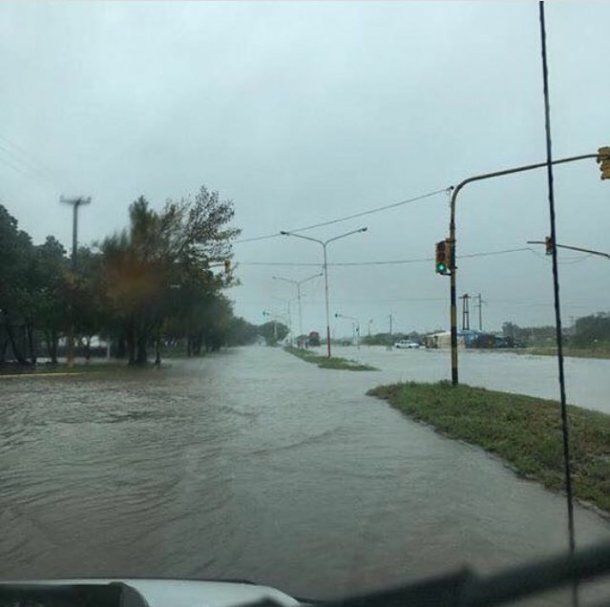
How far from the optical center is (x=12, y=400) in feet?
64.1

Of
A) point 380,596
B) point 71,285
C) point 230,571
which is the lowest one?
point 230,571

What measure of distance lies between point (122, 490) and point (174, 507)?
3.47ft

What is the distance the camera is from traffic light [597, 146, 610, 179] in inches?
496

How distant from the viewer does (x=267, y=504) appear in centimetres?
739

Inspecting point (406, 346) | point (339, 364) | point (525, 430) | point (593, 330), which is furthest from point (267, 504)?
point (406, 346)

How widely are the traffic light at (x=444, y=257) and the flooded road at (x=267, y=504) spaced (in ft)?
17.9

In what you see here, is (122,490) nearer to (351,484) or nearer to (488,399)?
(351,484)

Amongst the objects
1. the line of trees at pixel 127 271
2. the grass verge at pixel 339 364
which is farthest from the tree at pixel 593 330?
the line of trees at pixel 127 271

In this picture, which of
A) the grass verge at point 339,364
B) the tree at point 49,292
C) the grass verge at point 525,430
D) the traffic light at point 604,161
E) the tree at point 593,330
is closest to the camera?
the grass verge at point 525,430

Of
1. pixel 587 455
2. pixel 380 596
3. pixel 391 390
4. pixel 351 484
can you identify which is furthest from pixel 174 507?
pixel 391 390

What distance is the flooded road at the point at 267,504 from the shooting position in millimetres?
5453

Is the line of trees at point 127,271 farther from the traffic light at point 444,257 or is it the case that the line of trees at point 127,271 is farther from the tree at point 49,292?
the traffic light at point 444,257

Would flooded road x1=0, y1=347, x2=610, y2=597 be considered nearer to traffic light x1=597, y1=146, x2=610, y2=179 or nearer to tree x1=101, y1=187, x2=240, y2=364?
traffic light x1=597, y1=146, x2=610, y2=179

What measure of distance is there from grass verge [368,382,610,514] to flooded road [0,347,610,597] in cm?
34
